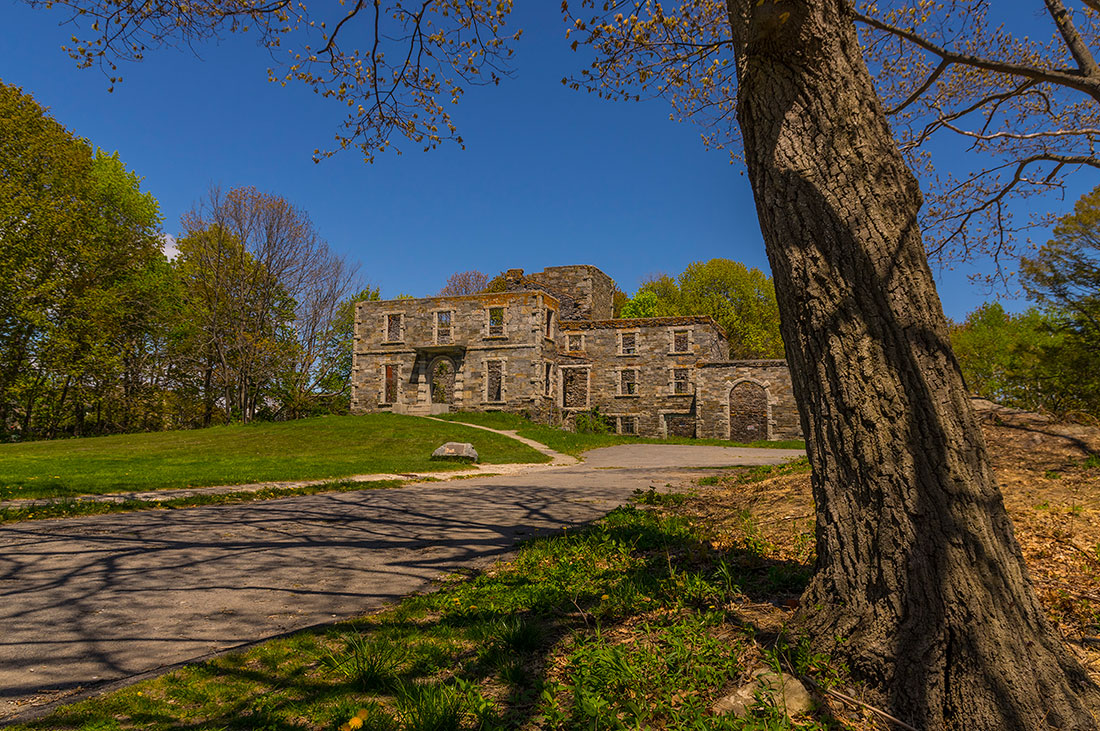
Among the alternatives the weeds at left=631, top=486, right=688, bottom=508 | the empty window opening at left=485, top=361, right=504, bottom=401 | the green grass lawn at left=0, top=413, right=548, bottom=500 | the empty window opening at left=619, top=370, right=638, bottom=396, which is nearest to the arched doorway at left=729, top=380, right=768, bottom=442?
the empty window opening at left=619, top=370, right=638, bottom=396

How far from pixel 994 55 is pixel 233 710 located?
1168 cm

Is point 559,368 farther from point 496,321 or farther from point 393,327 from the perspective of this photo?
point 393,327

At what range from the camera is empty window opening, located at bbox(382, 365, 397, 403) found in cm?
3453

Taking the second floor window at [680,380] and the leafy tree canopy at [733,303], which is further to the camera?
the leafy tree canopy at [733,303]

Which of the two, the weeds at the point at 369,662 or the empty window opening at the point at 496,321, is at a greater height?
the empty window opening at the point at 496,321

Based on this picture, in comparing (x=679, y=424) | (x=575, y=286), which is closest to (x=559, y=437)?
(x=679, y=424)

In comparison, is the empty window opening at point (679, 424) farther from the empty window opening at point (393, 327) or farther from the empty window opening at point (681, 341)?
the empty window opening at point (393, 327)

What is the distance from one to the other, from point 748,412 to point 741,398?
860 millimetres

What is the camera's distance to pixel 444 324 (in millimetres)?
34219

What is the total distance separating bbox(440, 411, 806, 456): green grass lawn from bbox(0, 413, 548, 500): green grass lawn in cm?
249

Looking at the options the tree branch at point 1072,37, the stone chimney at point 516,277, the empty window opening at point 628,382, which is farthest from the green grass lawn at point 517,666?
the stone chimney at point 516,277

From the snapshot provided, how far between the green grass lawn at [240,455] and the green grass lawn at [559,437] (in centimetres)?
249

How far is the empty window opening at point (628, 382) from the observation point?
34594 mm

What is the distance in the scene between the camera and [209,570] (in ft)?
16.6
